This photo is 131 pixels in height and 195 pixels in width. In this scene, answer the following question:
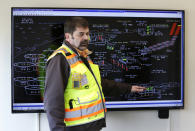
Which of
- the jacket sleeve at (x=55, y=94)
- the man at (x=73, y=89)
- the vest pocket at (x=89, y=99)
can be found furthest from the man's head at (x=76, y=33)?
the vest pocket at (x=89, y=99)

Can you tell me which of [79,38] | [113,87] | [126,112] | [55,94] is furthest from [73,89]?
[126,112]

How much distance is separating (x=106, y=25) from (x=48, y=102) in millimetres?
1161

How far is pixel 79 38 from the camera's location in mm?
1794

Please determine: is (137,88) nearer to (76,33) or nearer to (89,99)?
(89,99)

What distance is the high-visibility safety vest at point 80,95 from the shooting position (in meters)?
1.62

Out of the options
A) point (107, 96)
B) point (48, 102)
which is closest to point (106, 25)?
point (107, 96)

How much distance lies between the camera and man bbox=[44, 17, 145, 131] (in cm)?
150

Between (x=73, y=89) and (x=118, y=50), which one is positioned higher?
(x=118, y=50)

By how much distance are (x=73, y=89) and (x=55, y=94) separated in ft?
0.62

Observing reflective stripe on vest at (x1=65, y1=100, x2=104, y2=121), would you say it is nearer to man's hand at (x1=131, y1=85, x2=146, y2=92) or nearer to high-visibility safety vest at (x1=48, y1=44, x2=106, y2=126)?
high-visibility safety vest at (x1=48, y1=44, x2=106, y2=126)

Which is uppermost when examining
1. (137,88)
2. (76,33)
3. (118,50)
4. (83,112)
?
(76,33)

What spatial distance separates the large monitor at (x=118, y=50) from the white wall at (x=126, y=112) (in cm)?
12

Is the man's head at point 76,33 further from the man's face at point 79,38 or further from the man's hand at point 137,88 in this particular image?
the man's hand at point 137,88
